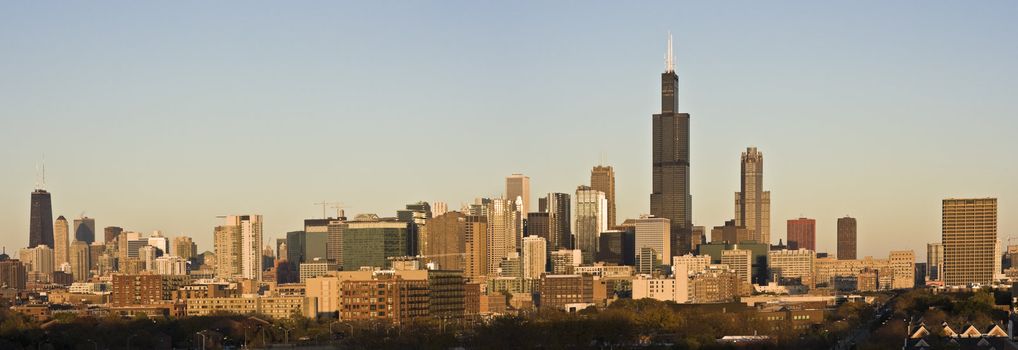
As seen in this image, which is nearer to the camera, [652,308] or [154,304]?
[652,308]

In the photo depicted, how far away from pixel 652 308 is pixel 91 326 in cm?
3524

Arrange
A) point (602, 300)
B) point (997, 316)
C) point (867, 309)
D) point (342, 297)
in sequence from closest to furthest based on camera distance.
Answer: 1. point (997, 316)
2. point (342, 297)
3. point (867, 309)
4. point (602, 300)

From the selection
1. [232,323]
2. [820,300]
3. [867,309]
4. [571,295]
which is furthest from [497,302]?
[232,323]

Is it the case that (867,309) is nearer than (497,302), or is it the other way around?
(867,309)

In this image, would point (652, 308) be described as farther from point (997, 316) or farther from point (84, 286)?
point (84, 286)

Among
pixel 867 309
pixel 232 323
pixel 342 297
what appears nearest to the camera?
pixel 232 323

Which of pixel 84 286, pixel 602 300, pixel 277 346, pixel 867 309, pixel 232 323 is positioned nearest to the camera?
pixel 277 346

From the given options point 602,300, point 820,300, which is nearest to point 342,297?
point 602,300

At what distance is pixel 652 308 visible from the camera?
11231 centimetres

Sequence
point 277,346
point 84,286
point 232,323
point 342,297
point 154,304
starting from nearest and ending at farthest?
1. point 277,346
2. point 232,323
3. point 342,297
4. point 154,304
5. point 84,286

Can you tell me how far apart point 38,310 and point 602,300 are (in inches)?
1989

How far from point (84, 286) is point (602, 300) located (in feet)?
230

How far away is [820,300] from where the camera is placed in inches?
6250

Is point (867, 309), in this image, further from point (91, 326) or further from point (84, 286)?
point (84, 286)
